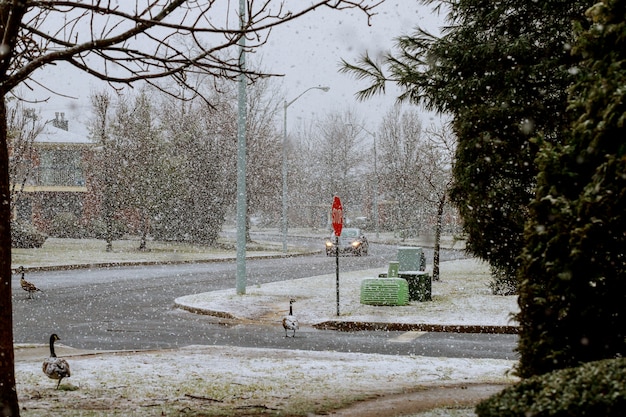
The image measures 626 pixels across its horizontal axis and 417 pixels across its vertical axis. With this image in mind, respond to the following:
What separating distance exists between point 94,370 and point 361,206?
3414 inches

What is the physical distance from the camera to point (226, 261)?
37.3 m

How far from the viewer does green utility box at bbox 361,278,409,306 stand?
1705cm

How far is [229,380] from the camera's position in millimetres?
8695

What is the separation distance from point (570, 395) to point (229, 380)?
18.5ft

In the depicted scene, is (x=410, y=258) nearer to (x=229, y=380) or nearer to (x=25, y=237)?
(x=229, y=380)

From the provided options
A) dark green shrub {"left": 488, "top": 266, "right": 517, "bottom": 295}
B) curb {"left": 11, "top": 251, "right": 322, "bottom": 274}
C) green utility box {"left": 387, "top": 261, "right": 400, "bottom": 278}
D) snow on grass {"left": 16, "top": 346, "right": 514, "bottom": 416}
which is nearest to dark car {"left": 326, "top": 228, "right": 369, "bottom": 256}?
curb {"left": 11, "top": 251, "right": 322, "bottom": 274}

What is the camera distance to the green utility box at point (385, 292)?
17.0m

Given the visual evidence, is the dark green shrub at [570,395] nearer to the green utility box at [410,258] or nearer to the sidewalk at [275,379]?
the sidewalk at [275,379]

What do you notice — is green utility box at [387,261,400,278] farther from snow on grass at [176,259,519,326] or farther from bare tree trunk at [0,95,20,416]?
bare tree trunk at [0,95,20,416]

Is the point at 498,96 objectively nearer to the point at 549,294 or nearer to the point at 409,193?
the point at 549,294

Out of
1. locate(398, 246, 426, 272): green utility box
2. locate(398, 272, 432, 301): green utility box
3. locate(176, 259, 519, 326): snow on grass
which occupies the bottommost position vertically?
locate(176, 259, 519, 326): snow on grass

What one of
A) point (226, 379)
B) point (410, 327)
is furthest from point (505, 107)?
point (226, 379)

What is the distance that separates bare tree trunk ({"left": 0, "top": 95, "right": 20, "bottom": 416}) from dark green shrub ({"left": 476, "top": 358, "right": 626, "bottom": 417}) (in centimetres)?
410

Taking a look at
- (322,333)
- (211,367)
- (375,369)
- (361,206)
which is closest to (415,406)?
(375,369)
